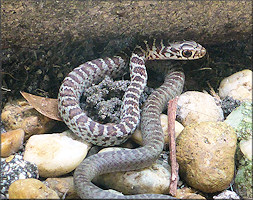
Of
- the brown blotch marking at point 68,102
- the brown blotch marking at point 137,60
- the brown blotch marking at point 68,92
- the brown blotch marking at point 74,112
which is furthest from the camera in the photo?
the brown blotch marking at point 137,60

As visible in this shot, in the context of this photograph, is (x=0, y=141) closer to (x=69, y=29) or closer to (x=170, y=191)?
(x=69, y=29)

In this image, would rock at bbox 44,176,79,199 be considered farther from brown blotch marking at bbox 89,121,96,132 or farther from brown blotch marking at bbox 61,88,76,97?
brown blotch marking at bbox 61,88,76,97

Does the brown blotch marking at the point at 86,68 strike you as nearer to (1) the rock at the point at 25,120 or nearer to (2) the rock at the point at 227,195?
(1) the rock at the point at 25,120

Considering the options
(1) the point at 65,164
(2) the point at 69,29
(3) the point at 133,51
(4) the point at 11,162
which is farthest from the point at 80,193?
(3) the point at 133,51

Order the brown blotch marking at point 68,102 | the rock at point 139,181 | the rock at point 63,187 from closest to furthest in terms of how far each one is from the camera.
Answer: the rock at point 63,187 → the rock at point 139,181 → the brown blotch marking at point 68,102

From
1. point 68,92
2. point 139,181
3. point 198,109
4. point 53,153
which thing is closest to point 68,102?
point 68,92

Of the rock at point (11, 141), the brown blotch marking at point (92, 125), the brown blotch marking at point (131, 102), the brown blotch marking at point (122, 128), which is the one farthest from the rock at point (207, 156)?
the rock at point (11, 141)
